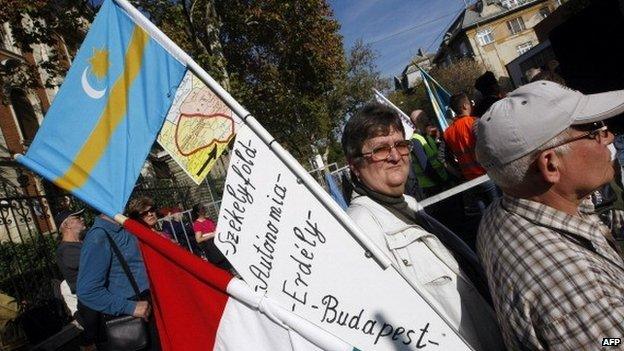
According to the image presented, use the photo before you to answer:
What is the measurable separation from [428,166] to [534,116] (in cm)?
455

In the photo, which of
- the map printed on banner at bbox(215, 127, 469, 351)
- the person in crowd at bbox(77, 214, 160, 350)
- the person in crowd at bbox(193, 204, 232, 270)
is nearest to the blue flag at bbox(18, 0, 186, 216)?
the map printed on banner at bbox(215, 127, 469, 351)

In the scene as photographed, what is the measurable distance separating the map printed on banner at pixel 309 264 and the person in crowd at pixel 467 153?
11.7 feet

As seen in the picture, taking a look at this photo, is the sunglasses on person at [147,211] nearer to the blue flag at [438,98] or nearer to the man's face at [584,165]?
the man's face at [584,165]

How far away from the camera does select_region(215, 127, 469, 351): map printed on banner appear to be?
1.49 metres

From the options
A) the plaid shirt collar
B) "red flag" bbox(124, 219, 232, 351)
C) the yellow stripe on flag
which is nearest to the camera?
the plaid shirt collar

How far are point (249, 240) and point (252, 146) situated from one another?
0.36 metres

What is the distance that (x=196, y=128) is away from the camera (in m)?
1.95

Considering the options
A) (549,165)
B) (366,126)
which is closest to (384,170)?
(366,126)

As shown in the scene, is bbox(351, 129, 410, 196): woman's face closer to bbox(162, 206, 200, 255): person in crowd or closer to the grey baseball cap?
the grey baseball cap

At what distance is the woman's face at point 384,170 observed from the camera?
2.03m

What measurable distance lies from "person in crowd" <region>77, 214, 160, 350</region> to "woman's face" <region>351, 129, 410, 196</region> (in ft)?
6.57

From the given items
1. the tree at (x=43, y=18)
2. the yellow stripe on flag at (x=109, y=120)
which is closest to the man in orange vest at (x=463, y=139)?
the yellow stripe on flag at (x=109, y=120)

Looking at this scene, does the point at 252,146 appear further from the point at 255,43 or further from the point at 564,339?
the point at 255,43

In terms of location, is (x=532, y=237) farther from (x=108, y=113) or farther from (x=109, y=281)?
(x=109, y=281)
